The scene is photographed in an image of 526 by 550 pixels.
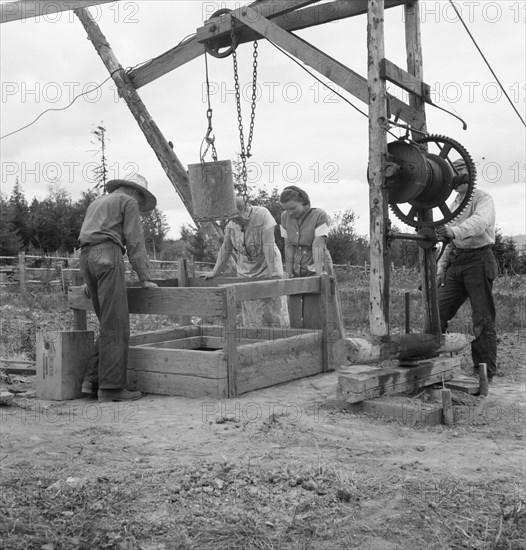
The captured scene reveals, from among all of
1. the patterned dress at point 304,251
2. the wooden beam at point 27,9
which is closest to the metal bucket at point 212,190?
the patterned dress at point 304,251

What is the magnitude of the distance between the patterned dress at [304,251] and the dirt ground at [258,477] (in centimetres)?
148

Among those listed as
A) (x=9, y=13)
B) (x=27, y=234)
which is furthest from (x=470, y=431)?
(x=27, y=234)

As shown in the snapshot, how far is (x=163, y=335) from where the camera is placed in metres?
7.21

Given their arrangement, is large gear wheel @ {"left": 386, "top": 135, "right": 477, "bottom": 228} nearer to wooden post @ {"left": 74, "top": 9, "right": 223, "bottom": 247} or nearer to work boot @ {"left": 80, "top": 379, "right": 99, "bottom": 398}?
work boot @ {"left": 80, "top": 379, "right": 99, "bottom": 398}

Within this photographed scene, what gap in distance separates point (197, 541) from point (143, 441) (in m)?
1.61

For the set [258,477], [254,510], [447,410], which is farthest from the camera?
[447,410]

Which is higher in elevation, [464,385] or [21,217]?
[21,217]

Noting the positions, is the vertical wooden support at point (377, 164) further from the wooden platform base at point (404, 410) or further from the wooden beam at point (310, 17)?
the wooden beam at point (310, 17)

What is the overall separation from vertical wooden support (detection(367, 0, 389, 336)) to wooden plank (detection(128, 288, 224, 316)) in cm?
124

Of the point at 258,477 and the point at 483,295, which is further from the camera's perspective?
the point at 483,295

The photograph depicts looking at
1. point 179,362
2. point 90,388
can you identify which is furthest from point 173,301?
point 90,388

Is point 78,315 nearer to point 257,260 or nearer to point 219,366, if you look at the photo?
point 219,366

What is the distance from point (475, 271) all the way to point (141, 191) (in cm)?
306

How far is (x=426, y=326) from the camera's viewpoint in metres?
6.05
